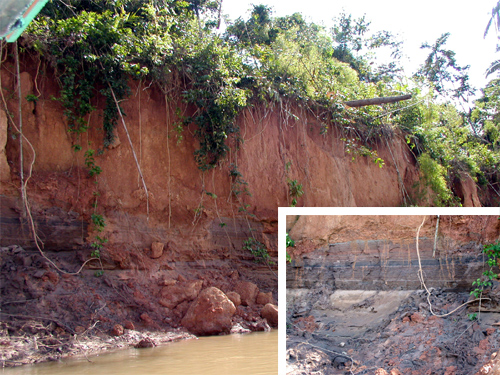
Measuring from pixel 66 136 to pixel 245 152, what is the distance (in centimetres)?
360

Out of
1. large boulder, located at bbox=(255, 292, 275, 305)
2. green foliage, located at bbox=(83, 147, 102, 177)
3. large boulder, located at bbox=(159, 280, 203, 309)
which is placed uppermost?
green foliage, located at bbox=(83, 147, 102, 177)

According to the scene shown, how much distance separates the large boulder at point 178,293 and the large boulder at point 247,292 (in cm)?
78

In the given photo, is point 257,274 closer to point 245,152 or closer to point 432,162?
point 245,152

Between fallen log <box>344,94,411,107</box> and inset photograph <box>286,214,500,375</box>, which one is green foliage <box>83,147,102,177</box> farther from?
fallen log <box>344,94,411,107</box>

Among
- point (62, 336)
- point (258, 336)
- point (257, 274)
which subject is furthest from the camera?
point (257, 274)

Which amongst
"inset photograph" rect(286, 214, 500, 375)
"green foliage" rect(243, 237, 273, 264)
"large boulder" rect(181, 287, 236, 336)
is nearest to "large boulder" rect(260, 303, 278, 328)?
"large boulder" rect(181, 287, 236, 336)

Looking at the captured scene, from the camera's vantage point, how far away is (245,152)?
385 inches

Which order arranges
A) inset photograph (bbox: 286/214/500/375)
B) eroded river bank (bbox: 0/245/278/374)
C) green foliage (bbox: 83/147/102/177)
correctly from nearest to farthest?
inset photograph (bbox: 286/214/500/375) → eroded river bank (bbox: 0/245/278/374) → green foliage (bbox: 83/147/102/177)

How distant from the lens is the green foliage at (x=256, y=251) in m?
9.09

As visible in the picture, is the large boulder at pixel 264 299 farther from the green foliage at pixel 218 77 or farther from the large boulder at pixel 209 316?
the green foliage at pixel 218 77

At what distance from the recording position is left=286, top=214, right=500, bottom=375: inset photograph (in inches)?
107

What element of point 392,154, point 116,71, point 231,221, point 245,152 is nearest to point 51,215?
point 116,71

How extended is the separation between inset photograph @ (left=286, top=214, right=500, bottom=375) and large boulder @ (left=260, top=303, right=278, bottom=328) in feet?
15.9

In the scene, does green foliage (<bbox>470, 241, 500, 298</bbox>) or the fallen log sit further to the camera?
the fallen log
